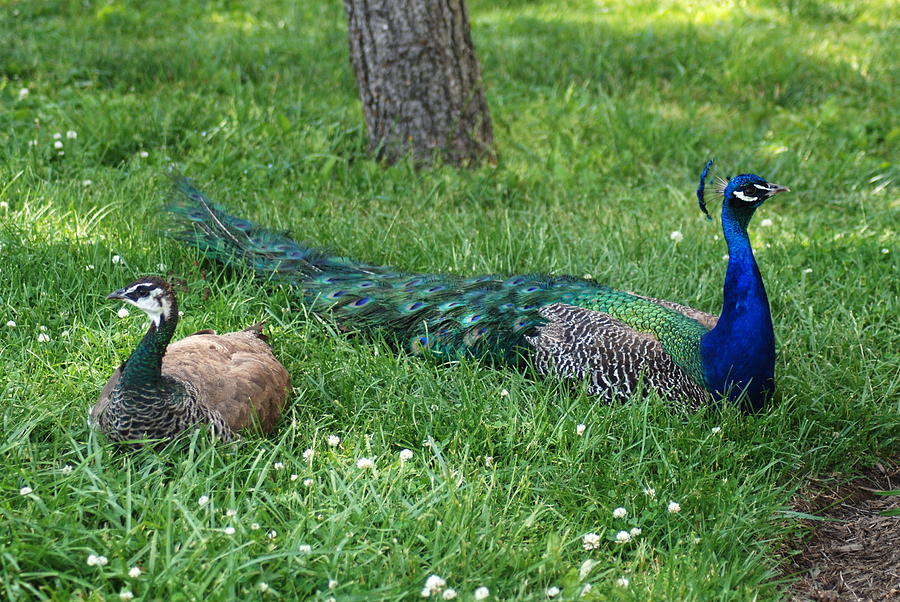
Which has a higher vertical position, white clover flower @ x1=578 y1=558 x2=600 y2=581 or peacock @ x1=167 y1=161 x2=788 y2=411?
peacock @ x1=167 y1=161 x2=788 y2=411

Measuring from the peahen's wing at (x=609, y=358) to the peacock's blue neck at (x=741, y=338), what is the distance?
0.37 feet

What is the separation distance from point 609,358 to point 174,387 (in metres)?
1.61

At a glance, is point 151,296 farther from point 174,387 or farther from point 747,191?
point 747,191

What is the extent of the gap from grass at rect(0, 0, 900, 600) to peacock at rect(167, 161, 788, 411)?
0.11 meters

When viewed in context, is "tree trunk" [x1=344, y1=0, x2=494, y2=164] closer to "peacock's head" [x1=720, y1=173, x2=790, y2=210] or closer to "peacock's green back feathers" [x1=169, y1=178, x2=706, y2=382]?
"peacock's green back feathers" [x1=169, y1=178, x2=706, y2=382]

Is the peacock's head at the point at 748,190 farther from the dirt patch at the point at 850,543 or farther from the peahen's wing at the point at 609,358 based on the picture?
the dirt patch at the point at 850,543

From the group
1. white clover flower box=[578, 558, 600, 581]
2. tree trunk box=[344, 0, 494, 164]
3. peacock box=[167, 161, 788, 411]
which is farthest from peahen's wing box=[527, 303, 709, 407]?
tree trunk box=[344, 0, 494, 164]

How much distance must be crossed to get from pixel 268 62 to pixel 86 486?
5141 millimetres

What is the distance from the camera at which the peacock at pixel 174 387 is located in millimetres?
3053

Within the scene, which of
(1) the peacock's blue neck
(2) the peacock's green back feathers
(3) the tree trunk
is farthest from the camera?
(3) the tree trunk

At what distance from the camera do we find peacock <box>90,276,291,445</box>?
305cm

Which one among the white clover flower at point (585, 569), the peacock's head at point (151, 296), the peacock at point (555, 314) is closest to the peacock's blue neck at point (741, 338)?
the peacock at point (555, 314)

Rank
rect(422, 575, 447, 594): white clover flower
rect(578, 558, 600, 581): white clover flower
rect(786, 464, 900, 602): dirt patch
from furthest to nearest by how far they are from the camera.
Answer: rect(786, 464, 900, 602): dirt patch < rect(578, 558, 600, 581): white clover flower < rect(422, 575, 447, 594): white clover flower

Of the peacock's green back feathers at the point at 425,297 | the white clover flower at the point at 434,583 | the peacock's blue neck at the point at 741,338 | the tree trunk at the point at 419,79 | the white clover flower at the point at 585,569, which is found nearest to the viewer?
the white clover flower at the point at 434,583
